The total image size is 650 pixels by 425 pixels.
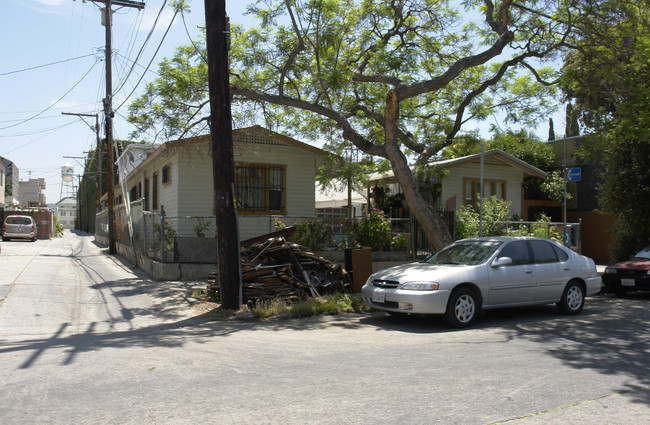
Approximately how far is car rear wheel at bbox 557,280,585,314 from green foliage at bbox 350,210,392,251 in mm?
5642

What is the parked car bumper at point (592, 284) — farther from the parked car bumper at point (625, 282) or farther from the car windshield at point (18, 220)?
the car windshield at point (18, 220)

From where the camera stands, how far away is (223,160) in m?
9.51

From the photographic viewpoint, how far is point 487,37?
46.2 ft

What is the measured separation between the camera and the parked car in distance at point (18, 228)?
101 ft

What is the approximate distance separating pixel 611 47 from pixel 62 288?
46.4 feet

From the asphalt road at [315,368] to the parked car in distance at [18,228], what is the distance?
2419 centimetres

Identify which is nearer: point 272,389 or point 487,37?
point 272,389

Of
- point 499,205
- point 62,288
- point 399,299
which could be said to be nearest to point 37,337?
point 62,288

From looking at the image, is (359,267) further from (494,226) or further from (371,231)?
(494,226)

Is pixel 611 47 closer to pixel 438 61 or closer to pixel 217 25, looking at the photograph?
pixel 438 61

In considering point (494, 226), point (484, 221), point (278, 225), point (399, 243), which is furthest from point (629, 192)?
point (278, 225)

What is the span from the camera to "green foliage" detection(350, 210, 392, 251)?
1445 centimetres

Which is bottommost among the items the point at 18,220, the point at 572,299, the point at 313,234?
the point at 572,299

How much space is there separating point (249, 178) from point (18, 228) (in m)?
21.6
